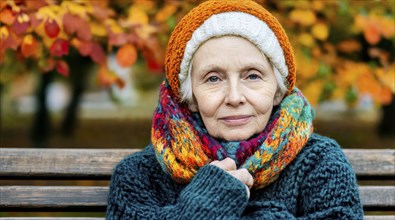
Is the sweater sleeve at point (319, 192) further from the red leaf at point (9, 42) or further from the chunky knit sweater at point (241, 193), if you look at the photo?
the red leaf at point (9, 42)

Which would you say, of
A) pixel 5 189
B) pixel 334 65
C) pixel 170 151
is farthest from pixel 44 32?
pixel 334 65

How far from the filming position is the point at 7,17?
301cm

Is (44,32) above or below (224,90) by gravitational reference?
below

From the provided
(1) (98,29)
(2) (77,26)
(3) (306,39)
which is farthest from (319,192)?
(3) (306,39)

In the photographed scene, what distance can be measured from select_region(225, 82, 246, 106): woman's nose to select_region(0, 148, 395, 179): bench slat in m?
0.75

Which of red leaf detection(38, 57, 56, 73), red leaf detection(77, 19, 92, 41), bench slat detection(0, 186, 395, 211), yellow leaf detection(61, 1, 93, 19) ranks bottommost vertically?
bench slat detection(0, 186, 395, 211)

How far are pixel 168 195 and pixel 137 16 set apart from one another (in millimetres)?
1569

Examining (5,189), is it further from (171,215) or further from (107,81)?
(107,81)

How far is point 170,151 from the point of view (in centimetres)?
222

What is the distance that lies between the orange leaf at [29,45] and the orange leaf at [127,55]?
19.3 inches

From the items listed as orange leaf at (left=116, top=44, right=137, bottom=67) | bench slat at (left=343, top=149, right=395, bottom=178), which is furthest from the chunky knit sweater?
orange leaf at (left=116, top=44, right=137, bottom=67)

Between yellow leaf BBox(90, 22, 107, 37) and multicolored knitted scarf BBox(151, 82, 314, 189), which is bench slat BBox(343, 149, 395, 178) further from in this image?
yellow leaf BBox(90, 22, 107, 37)

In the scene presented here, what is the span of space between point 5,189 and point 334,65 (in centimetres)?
254

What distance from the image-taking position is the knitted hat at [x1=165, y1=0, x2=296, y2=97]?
214cm
